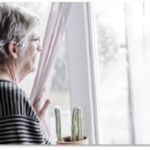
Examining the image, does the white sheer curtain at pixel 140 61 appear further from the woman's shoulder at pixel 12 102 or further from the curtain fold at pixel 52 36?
the woman's shoulder at pixel 12 102

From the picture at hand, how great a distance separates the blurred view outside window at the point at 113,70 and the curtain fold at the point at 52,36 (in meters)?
0.24

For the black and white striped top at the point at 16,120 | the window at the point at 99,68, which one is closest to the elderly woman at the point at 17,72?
the black and white striped top at the point at 16,120

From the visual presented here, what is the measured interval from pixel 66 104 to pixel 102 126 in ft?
0.96

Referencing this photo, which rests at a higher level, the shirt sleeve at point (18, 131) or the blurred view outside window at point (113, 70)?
the blurred view outside window at point (113, 70)

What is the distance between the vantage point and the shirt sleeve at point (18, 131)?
1086 mm

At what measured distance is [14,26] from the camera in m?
1.21

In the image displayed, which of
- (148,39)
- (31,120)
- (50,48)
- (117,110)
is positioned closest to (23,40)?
(50,48)

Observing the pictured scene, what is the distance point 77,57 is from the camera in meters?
1.61

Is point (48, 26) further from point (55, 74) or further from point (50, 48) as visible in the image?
point (55, 74)

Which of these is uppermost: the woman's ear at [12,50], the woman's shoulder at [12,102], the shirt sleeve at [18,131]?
the woman's ear at [12,50]

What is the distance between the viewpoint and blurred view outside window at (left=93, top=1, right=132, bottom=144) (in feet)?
4.93

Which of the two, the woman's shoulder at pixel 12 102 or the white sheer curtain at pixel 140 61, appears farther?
the white sheer curtain at pixel 140 61

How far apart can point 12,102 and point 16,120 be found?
82 millimetres

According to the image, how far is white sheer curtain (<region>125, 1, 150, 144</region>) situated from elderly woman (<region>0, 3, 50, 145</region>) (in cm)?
47
